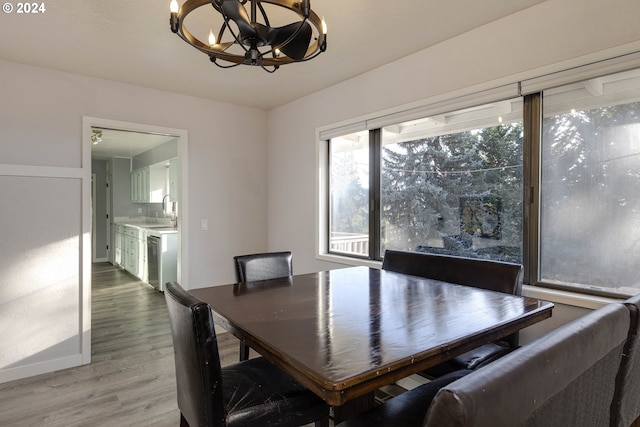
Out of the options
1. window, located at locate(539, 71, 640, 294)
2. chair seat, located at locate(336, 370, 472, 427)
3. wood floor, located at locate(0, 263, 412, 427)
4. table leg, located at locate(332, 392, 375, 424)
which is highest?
window, located at locate(539, 71, 640, 294)

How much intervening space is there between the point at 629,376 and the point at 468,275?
1.02 m

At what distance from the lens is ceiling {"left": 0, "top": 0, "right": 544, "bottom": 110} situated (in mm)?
2016

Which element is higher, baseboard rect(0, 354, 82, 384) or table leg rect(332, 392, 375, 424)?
table leg rect(332, 392, 375, 424)

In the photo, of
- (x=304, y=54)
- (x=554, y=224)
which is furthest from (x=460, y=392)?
(x=554, y=224)

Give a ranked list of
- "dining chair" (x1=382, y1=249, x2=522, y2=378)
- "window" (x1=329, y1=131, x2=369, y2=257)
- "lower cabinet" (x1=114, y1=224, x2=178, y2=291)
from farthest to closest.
Result: "lower cabinet" (x1=114, y1=224, x2=178, y2=291) < "window" (x1=329, y1=131, x2=369, y2=257) < "dining chair" (x1=382, y1=249, x2=522, y2=378)

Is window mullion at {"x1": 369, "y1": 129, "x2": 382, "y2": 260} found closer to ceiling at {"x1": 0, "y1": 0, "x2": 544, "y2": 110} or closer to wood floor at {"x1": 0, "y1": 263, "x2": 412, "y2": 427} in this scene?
ceiling at {"x1": 0, "y1": 0, "x2": 544, "y2": 110}

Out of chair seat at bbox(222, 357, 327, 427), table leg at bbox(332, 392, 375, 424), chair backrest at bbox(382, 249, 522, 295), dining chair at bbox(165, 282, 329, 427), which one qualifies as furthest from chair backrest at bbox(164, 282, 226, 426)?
chair backrest at bbox(382, 249, 522, 295)

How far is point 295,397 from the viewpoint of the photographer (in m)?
1.45

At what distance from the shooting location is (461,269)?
2.19m

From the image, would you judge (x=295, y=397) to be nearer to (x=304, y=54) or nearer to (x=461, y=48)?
(x=304, y=54)

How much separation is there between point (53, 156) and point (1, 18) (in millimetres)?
1063

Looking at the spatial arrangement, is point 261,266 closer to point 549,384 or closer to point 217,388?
point 217,388

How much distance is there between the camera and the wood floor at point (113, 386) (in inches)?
85.0

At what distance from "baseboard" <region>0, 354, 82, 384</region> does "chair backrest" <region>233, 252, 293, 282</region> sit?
1.75 m
